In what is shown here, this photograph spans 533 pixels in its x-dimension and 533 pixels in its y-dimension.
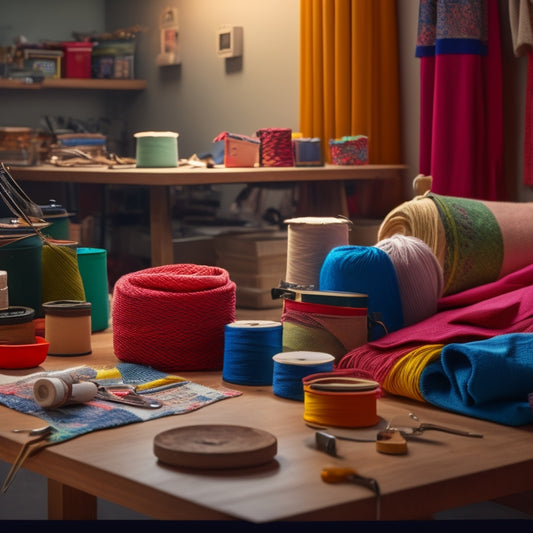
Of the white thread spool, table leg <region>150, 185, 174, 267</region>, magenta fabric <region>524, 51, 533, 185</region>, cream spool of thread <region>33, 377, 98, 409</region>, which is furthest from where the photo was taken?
magenta fabric <region>524, 51, 533, 185</region>

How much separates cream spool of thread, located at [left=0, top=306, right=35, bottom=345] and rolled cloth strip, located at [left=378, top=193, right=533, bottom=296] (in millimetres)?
870

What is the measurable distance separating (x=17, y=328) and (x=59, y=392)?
0.38 m

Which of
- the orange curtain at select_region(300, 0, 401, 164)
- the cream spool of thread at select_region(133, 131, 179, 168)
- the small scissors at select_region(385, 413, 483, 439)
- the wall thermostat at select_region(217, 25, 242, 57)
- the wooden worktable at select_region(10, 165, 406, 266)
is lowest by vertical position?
the small scissors at select_region(385, 413, 483, 439)

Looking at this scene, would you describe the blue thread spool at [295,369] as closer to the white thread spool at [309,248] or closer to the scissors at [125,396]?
the scissors at [125,396]

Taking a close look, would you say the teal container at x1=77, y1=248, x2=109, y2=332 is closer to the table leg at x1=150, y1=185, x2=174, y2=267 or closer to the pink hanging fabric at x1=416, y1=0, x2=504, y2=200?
the table leg at x1=150, y1=185, x2=174, y2=267

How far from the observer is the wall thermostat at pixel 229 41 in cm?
497

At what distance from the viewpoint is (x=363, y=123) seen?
4.01 metres

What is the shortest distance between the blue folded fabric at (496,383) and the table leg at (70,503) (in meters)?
0.54

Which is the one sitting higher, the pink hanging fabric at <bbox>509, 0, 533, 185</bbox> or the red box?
the red box

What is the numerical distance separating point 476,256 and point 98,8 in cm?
458

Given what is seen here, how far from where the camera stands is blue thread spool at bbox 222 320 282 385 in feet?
5.26

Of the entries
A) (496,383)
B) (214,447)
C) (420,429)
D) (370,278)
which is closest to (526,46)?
(370,278)

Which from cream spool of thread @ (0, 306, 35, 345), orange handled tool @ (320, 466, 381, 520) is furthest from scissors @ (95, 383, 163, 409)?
orange handled tool @ (320, 466, 381, 520)

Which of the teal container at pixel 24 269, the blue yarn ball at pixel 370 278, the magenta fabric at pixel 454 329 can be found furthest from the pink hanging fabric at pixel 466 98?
the teal container at pixel 24 269
